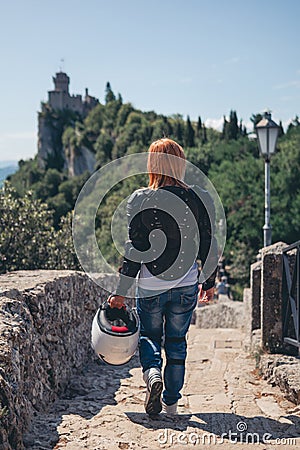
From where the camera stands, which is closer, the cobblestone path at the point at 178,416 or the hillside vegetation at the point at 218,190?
the cobblestone path at the point at 178,416

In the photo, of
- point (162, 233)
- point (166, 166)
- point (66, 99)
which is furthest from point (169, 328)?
point (66, 99)

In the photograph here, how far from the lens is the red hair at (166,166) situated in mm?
3771

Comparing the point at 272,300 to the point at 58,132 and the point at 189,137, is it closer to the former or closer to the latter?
the point at 189,137

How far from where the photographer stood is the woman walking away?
3707 millimetres

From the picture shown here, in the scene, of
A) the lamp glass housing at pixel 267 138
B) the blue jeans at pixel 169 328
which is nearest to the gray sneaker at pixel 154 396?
the blue jeans at pixel 169 328

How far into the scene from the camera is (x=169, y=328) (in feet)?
12.5

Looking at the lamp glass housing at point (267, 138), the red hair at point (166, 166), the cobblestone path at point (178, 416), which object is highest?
the lamp glass housing at point (267, 138)

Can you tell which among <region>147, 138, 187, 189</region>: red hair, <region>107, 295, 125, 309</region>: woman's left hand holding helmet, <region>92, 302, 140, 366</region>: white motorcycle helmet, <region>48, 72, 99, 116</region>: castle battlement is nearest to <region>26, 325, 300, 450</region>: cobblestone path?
<region>92, 302, 140, 366</region>: white motorcycle helmet

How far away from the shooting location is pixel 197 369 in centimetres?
563

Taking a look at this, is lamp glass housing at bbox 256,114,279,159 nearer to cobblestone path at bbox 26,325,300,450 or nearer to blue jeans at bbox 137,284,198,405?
cobblestone path at bbox 26,325,300,450

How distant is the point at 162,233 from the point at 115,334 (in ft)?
→ 2.28

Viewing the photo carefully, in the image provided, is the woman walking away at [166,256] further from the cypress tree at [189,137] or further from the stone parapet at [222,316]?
the cypress tree at [189,137]

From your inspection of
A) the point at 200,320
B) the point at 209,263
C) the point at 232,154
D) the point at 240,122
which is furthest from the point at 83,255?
the point at 240,122

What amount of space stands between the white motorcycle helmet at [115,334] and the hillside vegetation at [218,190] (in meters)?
1.30
